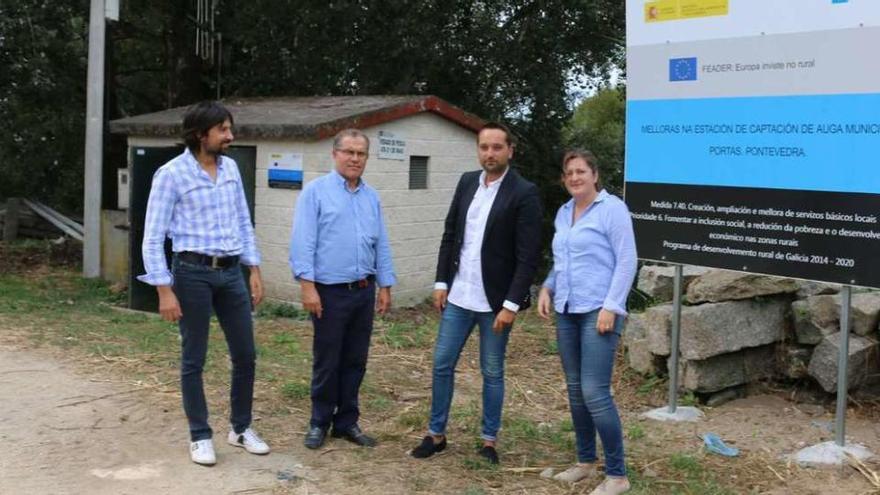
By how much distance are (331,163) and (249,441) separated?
5.08 metres

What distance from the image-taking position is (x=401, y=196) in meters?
10.5

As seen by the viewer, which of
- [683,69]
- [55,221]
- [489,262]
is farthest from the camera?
[55,221]

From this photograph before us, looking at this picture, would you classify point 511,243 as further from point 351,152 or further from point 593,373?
point 351,152

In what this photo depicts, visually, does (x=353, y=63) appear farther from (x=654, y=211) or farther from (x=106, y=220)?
(x=654, y=211)

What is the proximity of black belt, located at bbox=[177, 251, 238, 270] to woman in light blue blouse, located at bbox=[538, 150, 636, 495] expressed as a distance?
5.55 ft

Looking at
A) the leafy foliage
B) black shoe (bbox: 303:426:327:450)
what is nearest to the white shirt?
black shoe (bbox: 303:426:327:450)

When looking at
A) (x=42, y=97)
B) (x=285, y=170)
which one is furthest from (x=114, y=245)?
(x=42, y=97)

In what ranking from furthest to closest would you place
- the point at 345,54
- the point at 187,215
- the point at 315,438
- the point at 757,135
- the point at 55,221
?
the point at 55,221 → the point at 345,54 → the point at 757,135 → the point at 315,438 → the point at 187,215

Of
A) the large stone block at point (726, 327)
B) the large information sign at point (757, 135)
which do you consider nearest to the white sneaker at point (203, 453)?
the large information sign at point (757, 135)

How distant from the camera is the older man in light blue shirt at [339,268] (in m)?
4.97

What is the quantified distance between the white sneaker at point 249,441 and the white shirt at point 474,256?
4.51ft

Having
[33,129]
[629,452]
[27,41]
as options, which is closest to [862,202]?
[629,452]

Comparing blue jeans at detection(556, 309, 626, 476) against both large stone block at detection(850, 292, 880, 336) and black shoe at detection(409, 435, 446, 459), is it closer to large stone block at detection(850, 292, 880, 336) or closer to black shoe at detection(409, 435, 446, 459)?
black shoe at detection(409, 435, 446, 459)

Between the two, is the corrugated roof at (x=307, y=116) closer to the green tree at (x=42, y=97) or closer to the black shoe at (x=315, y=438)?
the green tree at (x=42, y=97)
